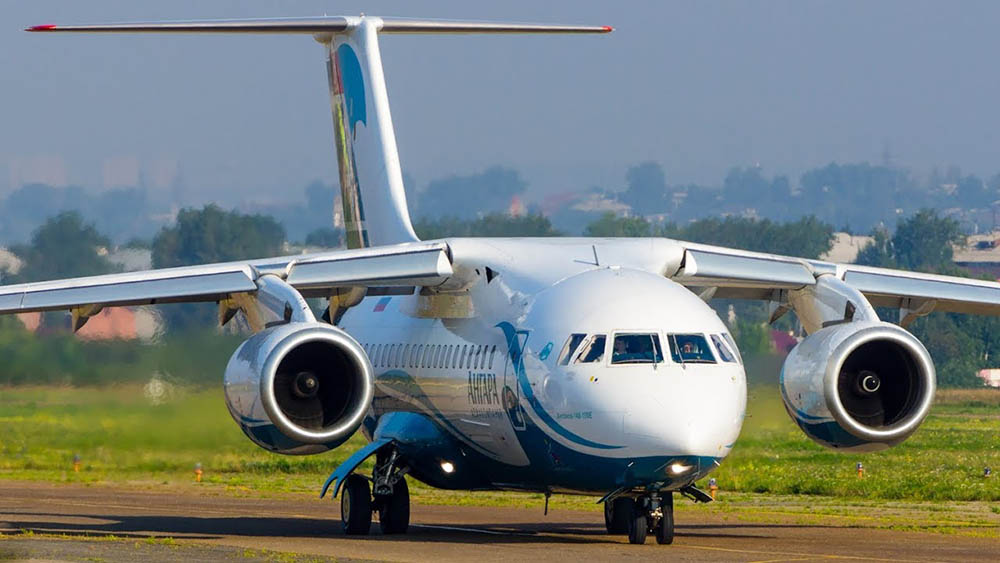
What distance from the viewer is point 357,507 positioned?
1950cm

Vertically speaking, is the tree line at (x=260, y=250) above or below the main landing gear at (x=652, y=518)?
above

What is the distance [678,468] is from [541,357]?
1717mm

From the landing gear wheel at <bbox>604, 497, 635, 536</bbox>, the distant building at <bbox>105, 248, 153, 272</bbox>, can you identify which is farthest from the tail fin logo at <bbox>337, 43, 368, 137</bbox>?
the distant building at <bbox>105, 248, 153, 272</bbox>

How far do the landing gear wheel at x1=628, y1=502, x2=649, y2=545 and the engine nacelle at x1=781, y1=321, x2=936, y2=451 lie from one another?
1.90 m

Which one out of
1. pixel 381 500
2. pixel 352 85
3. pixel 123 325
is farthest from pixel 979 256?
pixel 381 500

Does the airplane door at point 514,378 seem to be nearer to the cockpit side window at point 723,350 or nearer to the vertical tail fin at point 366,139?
the cockpit side window at point 723,350

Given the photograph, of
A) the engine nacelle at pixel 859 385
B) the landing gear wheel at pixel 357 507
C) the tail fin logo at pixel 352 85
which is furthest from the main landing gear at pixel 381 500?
the tail fin logo at pixel 352 85

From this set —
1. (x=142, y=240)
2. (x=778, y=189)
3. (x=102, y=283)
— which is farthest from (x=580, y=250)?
(x=778, y=189)

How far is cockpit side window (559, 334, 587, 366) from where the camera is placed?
1642 centimetres

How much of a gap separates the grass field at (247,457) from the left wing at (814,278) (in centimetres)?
331

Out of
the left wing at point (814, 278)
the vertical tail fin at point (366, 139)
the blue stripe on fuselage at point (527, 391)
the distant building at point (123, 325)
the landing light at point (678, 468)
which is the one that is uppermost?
the vertical tail fin at point (366, 139)

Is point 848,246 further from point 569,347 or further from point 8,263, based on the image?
point 569,347

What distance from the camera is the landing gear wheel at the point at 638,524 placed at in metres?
17.1

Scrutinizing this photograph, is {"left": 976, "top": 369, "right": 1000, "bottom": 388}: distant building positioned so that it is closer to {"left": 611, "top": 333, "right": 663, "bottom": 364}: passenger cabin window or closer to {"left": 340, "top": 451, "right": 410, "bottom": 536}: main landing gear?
{"left": 340, "top": 451, "right": 410, "bottom": 536}: main landing gear
